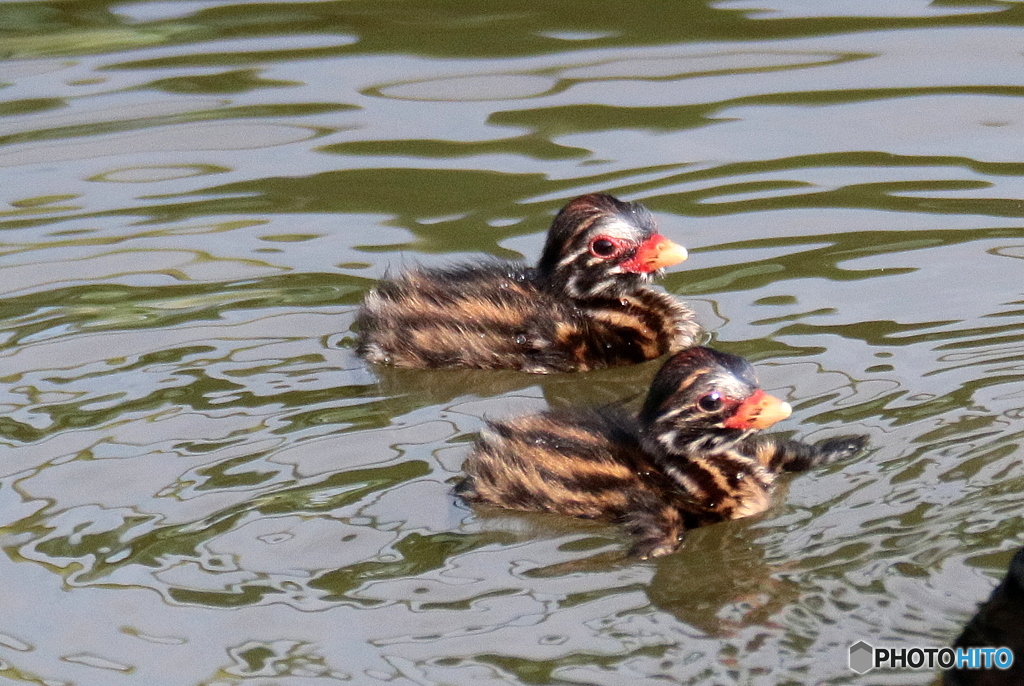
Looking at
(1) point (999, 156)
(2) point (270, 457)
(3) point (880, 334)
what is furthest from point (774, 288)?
(2) point (270, 457)

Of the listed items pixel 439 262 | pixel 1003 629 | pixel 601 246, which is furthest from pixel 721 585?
pixel 439 262

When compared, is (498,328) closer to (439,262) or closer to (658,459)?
(439,262)

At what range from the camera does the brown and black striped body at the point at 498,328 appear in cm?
643

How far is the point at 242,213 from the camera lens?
7.83 meters

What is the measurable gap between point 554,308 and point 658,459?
1.34 metres

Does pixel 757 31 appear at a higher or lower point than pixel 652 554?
higher

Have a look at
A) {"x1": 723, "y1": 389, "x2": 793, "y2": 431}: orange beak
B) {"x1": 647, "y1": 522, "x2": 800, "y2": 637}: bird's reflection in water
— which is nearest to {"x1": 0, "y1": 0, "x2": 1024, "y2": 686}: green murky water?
{"x1": 647, "y1": 522, "x2": 800, "y2": 637}: bird's reflection in water

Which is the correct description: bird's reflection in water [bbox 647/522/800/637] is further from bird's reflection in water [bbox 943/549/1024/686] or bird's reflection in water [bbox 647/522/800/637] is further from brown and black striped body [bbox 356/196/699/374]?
brown and black striped body [bbox 356/196/699/374]

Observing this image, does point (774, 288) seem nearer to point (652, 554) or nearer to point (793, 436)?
point (793, 436)

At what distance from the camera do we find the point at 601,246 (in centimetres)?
657

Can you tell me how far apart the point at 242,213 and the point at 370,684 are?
3950 millimetres

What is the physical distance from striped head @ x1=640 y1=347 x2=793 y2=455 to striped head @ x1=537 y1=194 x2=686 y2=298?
1.25 metres

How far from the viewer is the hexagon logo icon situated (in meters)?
4.10

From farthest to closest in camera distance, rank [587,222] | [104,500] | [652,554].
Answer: [587,222], [104,500], [652,554]
